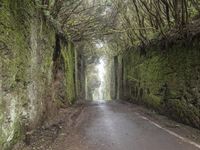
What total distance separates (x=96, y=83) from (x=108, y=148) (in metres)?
46.7

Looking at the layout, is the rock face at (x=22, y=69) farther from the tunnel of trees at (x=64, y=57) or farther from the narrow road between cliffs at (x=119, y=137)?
the narrow road between cliffs at (x=119, y=137)

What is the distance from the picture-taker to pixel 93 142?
280 inches

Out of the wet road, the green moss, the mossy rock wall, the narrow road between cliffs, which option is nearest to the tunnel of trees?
the mossy rock wall

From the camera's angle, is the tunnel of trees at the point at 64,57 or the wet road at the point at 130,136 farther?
the wet road at the point at 130,136

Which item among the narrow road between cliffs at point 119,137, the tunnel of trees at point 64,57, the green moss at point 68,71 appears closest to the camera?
the tunnel of trees at point 64,57

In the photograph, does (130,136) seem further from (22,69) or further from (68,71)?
(68,71)

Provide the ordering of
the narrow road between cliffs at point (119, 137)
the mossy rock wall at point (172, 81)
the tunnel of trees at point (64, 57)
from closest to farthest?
the tunnel of trees at point (64, 57) < the narrow road between cliffs at point (119, 137) < the mossy rock wall at point (172, 81)

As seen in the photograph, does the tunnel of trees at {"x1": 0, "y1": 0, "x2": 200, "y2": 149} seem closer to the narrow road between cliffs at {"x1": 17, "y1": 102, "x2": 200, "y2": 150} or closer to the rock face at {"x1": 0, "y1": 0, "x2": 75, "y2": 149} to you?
the rock face at {"x1": 0, "y1": 0, "x2": 75, "y2": 149}

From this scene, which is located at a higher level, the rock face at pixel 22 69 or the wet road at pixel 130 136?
the rock face at pixel 22 69

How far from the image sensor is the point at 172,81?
1051 centimetres

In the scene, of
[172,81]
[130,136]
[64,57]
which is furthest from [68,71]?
[130,136]

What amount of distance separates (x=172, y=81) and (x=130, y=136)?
354 centimetres

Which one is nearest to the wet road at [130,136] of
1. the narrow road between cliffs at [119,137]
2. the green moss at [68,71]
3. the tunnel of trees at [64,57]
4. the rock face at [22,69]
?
the narrow road between cliffs at [119,137]

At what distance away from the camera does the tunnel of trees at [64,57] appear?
595 cm
